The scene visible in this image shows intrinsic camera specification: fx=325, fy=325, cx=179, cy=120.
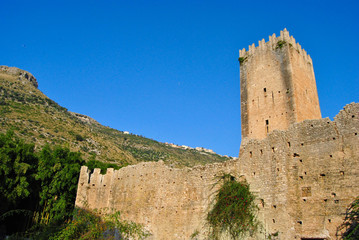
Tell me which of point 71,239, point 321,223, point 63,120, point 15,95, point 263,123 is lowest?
point 71,239

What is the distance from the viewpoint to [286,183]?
1238 centimetres

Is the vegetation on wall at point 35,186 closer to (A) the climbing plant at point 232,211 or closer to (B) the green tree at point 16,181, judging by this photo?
(B) the green tree at point 16,181

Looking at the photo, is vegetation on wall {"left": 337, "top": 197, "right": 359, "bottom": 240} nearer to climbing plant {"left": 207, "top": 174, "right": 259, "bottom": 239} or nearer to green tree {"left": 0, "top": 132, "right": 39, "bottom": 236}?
climbing plant {"left": 207, "top": 174, "right": 259, "bottom": 239}

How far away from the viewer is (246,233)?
1278 cm

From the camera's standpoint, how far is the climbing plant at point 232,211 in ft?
42.3

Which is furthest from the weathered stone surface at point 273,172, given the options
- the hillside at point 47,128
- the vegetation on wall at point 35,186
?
the hillside at point 47,128

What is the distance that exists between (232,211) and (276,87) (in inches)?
424

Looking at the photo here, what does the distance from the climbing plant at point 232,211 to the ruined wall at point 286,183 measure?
377 mm

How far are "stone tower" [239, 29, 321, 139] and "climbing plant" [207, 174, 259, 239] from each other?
25.6 ft

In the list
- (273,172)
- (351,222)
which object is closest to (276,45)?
(273,172)

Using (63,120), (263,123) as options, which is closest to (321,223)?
(263,123)

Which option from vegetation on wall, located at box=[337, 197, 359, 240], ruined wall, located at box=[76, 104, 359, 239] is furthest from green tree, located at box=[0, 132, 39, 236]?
vegetation on wall, located at box=[337, 197, 359, 240]

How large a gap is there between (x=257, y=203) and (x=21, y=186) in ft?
52.1

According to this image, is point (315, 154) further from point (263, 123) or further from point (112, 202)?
point (112, 202)
